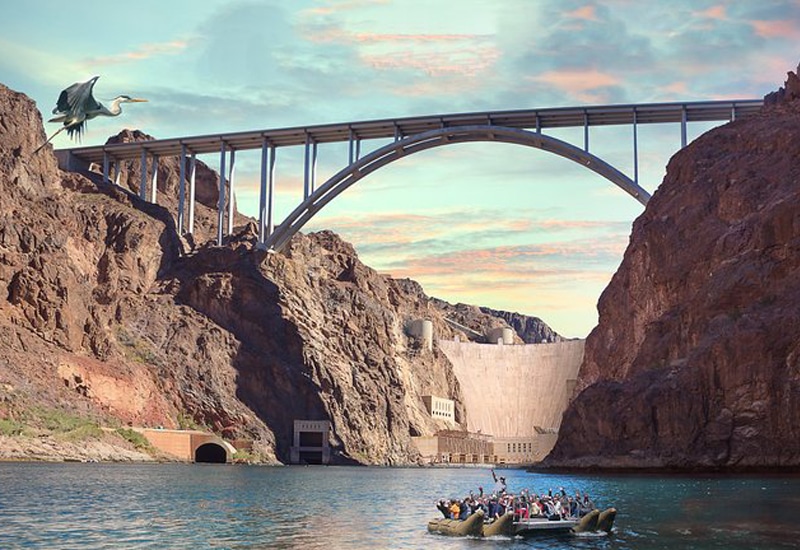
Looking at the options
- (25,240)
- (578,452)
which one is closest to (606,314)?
(578,452)

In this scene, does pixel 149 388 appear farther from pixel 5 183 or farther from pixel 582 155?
pixel 582 155

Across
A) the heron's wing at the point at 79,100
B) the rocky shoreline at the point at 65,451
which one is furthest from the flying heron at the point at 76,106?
the rocky shoreline at the point at 65,451

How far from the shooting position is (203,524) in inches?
2544

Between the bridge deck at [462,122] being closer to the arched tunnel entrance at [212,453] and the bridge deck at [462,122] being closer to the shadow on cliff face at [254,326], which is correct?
the shadow on cliff face at [254,326]

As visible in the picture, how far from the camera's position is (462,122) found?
165750mm

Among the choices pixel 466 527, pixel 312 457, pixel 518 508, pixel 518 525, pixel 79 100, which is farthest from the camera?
pixel 312 457

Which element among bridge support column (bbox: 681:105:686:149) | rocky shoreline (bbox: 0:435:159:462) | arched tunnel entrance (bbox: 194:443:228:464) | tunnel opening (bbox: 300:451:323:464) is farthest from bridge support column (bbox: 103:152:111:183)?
bridge support column (bbox: 681:105:686:149)

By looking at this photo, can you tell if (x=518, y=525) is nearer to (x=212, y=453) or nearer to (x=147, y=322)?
(x=212, y=453)

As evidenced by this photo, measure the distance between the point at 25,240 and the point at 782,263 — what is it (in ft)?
307

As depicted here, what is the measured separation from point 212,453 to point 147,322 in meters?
25.2

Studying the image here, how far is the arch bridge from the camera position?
5984 inches

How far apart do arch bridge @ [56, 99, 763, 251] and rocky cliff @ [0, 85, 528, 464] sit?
8.11 m

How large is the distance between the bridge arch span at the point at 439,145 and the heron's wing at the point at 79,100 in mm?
33416

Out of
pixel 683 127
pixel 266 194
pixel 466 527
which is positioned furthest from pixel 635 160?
pixel 466 527
